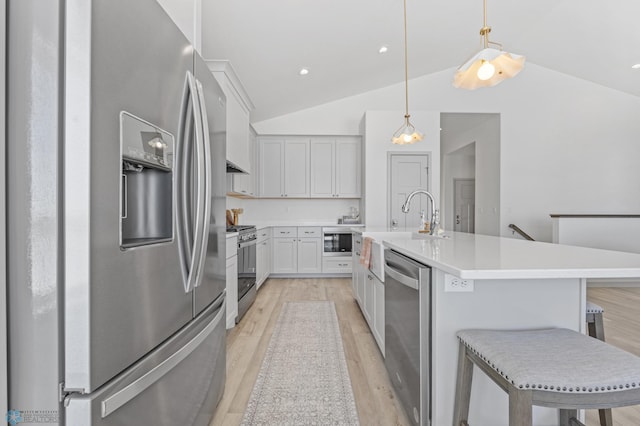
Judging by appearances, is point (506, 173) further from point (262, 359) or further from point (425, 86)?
point (262, 359)

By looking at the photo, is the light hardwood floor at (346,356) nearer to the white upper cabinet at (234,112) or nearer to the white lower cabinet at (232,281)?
the white lower cabinet at (232,281)

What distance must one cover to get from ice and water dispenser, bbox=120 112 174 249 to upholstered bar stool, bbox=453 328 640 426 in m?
1.17

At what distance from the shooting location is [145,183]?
1.03m

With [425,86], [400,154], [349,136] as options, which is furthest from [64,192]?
[425,86]

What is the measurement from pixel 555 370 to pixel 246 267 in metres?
2.98

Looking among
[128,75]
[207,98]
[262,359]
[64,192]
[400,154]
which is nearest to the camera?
[64,192]

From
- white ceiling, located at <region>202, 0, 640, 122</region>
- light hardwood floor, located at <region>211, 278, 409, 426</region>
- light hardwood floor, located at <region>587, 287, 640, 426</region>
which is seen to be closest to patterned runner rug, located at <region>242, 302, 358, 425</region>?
light hardwood floor, located at <region>211, 278, 409, 426</region>

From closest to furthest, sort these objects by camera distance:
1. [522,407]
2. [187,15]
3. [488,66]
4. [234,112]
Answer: [522,407], [187,15], [488,66], [234,112]

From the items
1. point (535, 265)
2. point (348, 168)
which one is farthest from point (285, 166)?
point (535, 265)

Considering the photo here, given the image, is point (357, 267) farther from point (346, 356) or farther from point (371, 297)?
point (346, 356)

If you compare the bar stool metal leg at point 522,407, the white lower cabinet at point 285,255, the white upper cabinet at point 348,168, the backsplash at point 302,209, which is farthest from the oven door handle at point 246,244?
the bar stool metal leg at point 522,407

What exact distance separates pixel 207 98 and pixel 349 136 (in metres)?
4.42

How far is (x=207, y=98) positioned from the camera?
140 cm

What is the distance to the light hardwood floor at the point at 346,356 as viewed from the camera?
1701 millimetres
